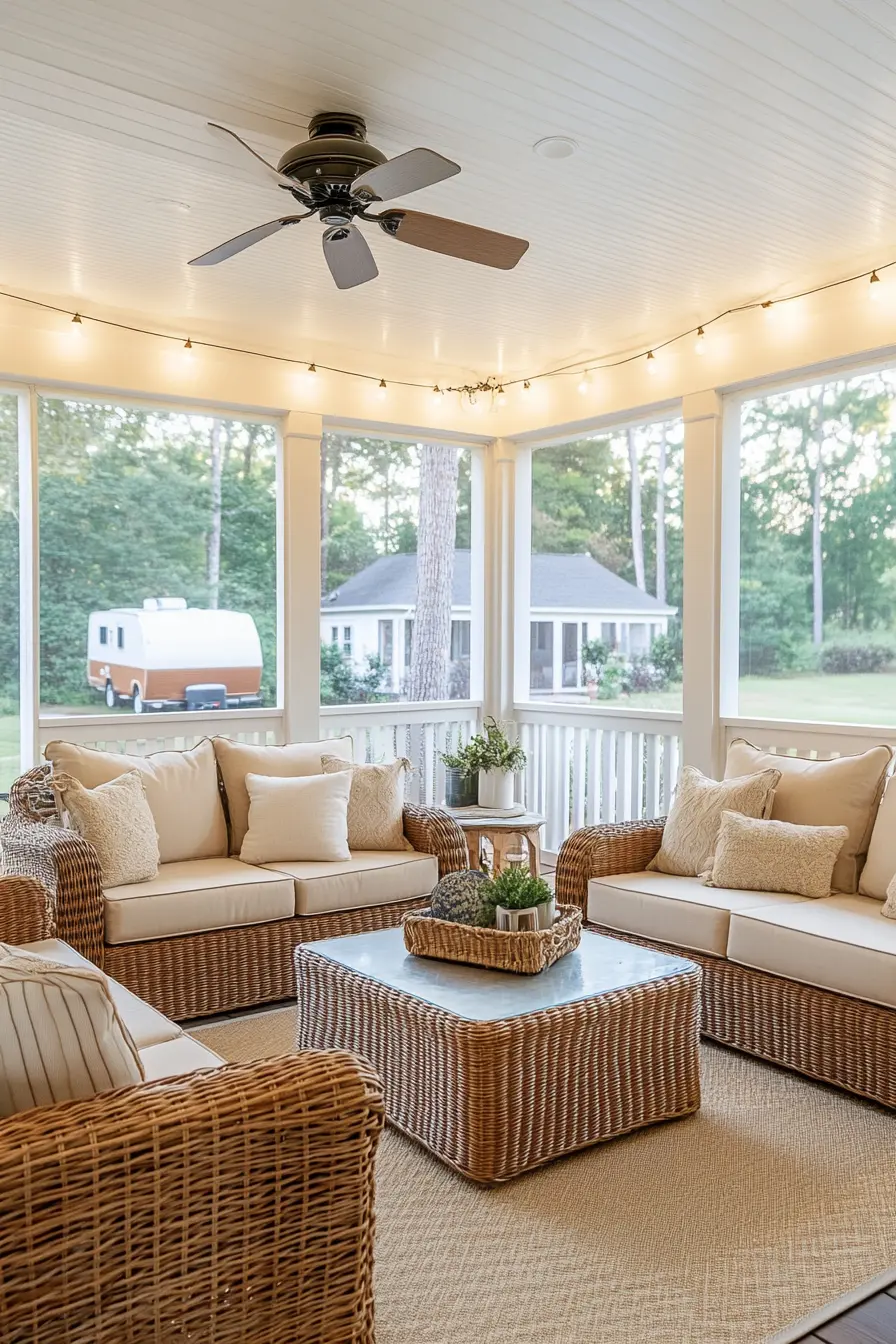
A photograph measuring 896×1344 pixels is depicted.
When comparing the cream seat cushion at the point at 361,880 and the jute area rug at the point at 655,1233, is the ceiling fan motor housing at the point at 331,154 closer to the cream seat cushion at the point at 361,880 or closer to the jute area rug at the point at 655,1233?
the cream seat cushion at the point at 361,880

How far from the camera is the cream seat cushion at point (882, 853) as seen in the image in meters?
3.59

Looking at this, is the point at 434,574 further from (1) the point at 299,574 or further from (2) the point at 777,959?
(2) the point at 777,959

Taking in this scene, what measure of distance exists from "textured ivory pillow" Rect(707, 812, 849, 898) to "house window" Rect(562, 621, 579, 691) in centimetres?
238

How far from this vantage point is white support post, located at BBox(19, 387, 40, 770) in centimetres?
488

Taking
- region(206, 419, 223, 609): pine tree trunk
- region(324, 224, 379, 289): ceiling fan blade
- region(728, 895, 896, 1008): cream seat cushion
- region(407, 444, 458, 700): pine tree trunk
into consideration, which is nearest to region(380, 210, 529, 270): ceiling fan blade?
→ region(324, 224, 379, 289): ceiling fan blade

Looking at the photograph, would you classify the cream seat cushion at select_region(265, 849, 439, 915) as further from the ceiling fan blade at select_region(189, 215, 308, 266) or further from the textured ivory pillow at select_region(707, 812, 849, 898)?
the ceiling fan blade at select_region(189, 215, 308, 266)

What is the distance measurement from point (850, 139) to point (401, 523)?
340 cm

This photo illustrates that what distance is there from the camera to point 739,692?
5.18 metres

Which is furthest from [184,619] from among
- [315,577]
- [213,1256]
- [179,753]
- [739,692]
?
[213,1256]

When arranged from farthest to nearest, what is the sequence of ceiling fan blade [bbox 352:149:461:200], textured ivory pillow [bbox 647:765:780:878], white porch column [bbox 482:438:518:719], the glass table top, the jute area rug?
white porch column [bbox 482:438:518:719] → textured ivory pillow [bbox 647:765:780:878] → the glass table top → ceiling fan blade [bbox 352:149:461:200] → the jute area rug

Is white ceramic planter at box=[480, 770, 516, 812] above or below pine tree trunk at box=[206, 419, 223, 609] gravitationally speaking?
below

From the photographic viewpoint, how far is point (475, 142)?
334cm

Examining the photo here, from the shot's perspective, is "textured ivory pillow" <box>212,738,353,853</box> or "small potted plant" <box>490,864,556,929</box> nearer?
"small potted plant" <box>490,864,556,929</box>

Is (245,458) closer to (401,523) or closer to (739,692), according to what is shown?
(401,523)
